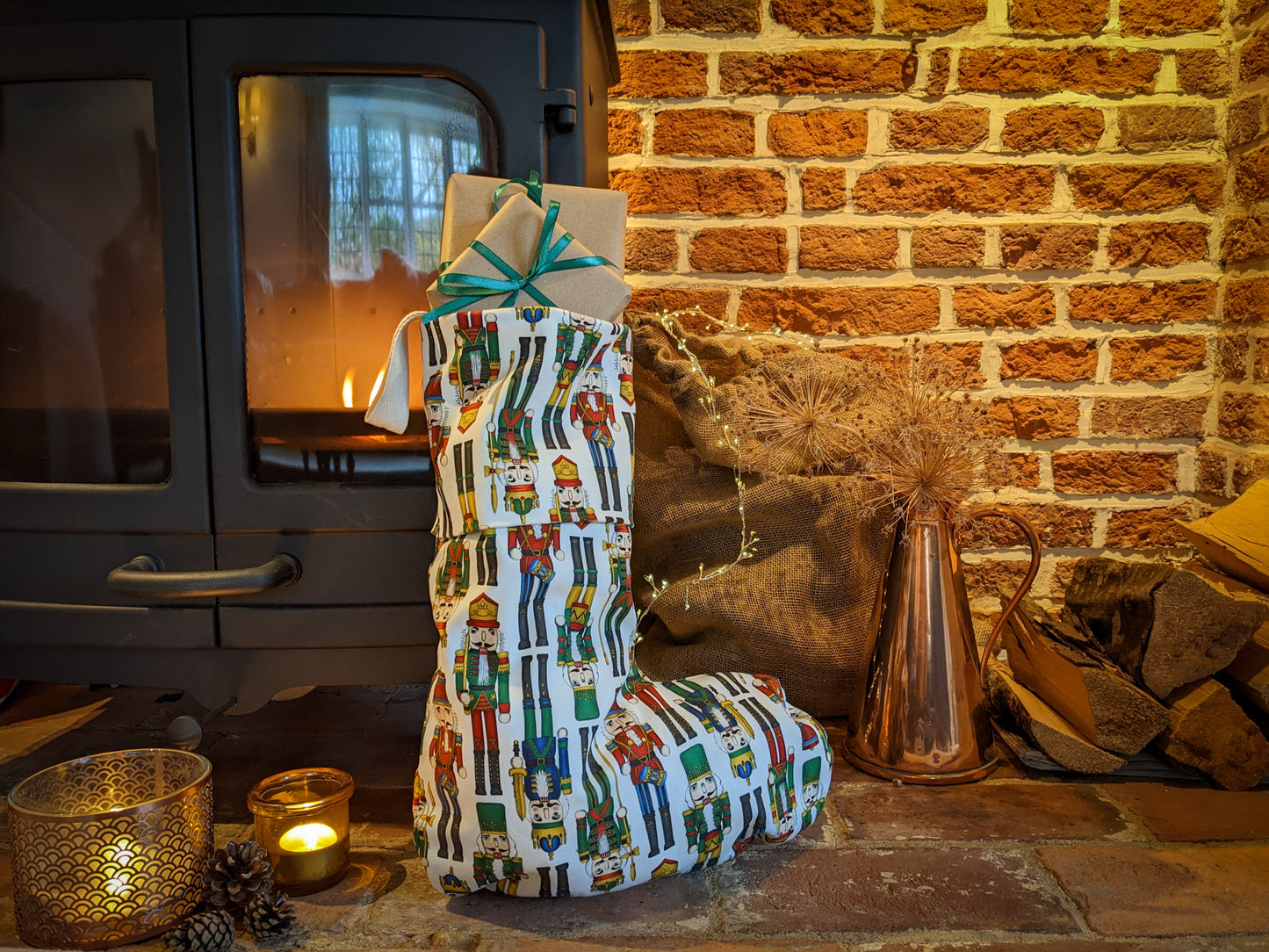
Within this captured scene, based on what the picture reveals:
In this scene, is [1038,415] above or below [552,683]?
above

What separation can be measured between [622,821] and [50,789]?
0.51 meters

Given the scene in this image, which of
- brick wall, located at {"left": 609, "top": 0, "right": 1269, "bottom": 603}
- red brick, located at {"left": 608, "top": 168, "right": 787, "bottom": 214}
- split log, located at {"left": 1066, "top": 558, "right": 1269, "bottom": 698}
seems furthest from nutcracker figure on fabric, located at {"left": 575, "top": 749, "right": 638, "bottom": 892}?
red brick, located at {"left": 608, "top": 168, "right": 787, "bottom": 214}

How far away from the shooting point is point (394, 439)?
1054 millimetres

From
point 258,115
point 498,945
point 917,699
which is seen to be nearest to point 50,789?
point 498,945

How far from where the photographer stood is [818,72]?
1463mm

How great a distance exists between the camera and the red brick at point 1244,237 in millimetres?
1383

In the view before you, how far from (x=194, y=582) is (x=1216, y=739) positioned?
44.3 inches

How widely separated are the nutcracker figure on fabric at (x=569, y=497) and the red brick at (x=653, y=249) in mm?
702

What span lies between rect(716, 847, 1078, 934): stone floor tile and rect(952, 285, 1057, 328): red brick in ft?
2.84

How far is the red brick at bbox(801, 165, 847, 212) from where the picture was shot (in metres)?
1.48

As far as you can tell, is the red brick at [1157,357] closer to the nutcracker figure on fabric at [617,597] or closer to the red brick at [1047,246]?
the red brick at [1047,246]

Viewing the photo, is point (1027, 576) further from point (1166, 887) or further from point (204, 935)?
point (204, 935)

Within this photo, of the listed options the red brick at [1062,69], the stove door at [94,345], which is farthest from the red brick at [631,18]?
the stove door at [94,345]

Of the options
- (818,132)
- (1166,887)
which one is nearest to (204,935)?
(1166,887)
